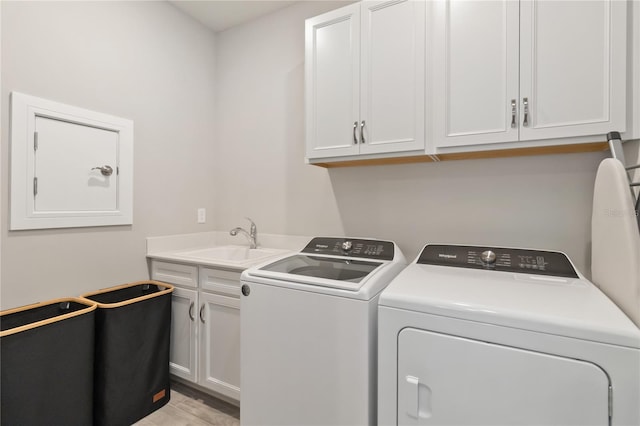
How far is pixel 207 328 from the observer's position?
76.5 inches

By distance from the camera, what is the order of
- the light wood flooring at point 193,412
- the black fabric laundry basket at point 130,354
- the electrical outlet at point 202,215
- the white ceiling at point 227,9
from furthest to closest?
the electrical outlet at point 202,215 → the white ceiling at point 227,9 → the light wood flooring at point 193,412 → the black fabric laundry basket at point 130,354

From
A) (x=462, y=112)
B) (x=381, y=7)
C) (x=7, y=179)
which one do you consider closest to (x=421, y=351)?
(x=462, y=112)

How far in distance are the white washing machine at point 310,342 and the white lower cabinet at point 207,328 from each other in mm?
404

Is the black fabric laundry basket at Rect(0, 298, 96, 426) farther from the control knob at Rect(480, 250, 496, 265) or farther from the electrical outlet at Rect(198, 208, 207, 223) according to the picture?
the control knob at Rect(480, 250, 496, 265)

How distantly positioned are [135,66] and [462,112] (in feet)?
6.96

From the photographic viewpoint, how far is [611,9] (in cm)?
119

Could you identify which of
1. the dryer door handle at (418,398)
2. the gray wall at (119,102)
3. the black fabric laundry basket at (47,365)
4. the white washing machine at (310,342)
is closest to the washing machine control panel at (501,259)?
the white washing machine at (310,342)

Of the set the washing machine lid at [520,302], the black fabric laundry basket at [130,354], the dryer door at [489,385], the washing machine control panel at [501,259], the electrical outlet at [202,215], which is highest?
the electrical outlet at [202,215]

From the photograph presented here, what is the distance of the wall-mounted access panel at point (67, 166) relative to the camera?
61.9 inches

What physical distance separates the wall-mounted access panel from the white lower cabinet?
0.59 metres

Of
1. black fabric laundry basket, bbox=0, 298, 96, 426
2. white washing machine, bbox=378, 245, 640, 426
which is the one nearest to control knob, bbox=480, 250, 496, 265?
white washing machine, bbox=378, 245, 640, 426

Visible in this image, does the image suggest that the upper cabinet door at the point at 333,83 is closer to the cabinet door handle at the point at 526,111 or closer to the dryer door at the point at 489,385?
the cabinet door handle at the point at 526,111

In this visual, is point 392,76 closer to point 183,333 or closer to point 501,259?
point 501,259

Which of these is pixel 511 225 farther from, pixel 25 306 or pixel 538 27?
pixel 25 306
